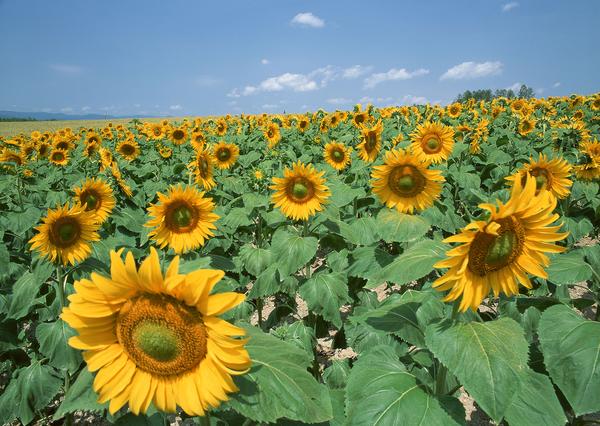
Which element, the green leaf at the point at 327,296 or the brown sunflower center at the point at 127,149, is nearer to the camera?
the green leaf at the point at 327,296

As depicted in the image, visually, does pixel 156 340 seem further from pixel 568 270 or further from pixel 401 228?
pixel 568 270

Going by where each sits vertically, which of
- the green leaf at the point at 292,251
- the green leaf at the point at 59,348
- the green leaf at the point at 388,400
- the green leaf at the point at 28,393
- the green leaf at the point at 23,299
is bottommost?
the green leaf at the point at 28,393

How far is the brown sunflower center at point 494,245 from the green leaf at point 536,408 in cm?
58

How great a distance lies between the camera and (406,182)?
3.68m

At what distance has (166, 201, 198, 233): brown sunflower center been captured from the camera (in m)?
3.34

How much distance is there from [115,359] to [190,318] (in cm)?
35

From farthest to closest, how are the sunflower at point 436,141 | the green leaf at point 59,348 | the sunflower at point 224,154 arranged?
the sunflower at point 224,154, the sunflower at point 436,141, the green leaf at point 59,348

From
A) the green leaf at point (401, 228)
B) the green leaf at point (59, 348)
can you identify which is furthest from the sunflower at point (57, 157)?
the green leaf at point (401, 228)

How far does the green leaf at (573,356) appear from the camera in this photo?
182 centimetres

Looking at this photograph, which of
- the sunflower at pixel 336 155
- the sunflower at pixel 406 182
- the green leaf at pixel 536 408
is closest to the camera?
the green leaf at pixel 536 408

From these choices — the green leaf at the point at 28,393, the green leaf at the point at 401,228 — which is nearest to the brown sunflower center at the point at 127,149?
the green leaf at the point at 28,393

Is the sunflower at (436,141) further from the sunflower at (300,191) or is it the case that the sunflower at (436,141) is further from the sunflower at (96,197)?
the sunflower at (96,197)

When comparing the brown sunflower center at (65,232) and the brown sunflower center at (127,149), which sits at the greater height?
the brown sunflower center at (127,149)

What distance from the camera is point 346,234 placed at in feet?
12.4
